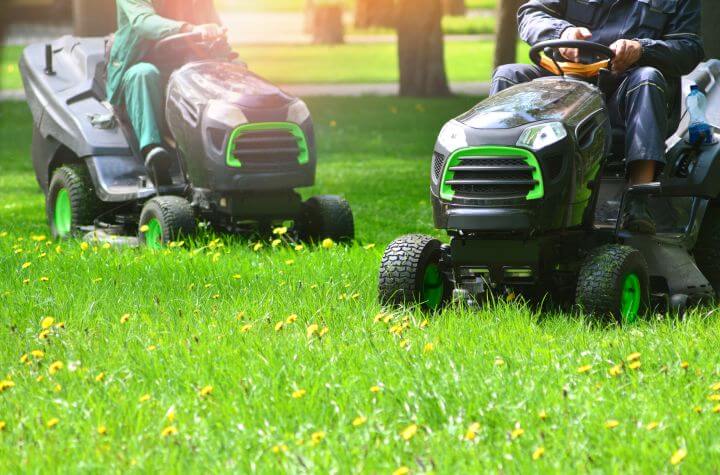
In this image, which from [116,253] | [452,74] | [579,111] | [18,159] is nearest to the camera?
[579,111]

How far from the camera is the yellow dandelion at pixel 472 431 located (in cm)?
298

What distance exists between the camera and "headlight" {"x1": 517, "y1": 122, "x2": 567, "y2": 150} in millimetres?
4195

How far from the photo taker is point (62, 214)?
23.1 feet

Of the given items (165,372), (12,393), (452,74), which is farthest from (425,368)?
(452,74)

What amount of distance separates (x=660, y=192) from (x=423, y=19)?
1163 centimetres

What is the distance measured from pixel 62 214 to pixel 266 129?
5.52ft

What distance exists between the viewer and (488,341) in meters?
3.90

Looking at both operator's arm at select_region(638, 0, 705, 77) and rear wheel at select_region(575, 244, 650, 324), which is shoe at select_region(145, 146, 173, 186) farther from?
rear wheel at select_region(575, 244, 650, 324)

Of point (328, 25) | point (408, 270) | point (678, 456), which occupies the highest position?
point (678, 456)

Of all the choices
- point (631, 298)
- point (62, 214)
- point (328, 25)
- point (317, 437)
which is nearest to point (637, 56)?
point (631, 298)

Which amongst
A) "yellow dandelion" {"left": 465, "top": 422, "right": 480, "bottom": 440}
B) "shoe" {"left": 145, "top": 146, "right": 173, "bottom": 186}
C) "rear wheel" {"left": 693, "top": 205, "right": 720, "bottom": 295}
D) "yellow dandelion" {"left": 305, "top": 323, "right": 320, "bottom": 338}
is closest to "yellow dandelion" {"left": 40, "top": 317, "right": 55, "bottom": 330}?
"yellow dandelion" {"left": 305, "top": 323, "right": 320, "bottom": 338}

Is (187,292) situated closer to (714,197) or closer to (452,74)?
(714,197)

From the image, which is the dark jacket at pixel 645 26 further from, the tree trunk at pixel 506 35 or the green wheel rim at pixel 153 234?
the tree trunk at pixel 506 35

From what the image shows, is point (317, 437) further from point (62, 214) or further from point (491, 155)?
point (62, 214)
